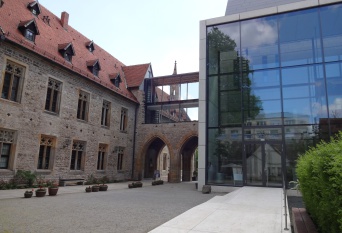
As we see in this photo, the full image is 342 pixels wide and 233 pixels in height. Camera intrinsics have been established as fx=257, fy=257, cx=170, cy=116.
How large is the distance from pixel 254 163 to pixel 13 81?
12725 mm

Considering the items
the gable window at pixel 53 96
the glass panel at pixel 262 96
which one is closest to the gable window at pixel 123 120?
the gable window at pixel 53 96

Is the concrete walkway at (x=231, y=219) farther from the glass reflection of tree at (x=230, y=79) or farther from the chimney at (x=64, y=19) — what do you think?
the chimney at (x=64, y=19)

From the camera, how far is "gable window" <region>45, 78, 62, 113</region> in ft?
48.9

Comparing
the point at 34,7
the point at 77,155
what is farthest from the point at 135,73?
the point at 77,155

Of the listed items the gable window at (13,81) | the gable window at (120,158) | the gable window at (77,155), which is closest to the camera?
the gable window at (13,81)

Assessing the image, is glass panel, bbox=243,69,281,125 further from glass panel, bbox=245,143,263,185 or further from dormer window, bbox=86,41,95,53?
dormer window, bbox=86,41,95,53

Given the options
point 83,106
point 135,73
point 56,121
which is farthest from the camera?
point 135,73

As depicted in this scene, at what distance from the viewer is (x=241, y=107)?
13.5m

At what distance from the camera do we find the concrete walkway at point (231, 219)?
5.07m

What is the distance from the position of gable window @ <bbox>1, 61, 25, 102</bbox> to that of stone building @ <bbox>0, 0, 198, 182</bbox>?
0.12ft

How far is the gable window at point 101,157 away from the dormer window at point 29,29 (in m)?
8.64

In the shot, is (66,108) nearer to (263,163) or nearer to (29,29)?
(29,29)

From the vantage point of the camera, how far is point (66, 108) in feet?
52.2

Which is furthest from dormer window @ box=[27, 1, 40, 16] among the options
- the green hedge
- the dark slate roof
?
the green hedge
